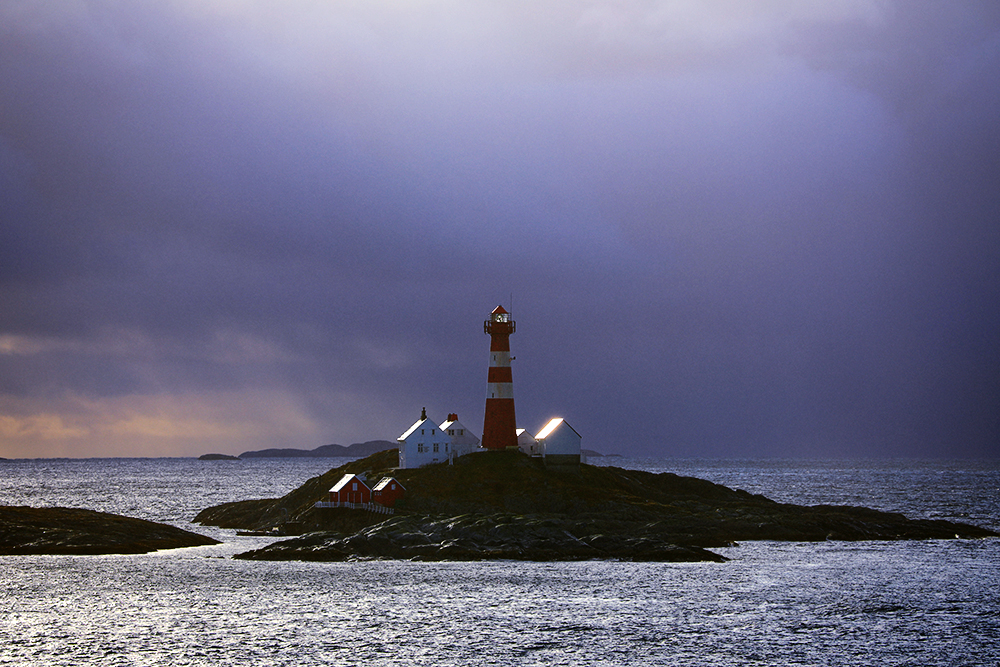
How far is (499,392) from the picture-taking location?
77438 mm

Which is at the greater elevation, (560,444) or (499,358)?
(499,358)

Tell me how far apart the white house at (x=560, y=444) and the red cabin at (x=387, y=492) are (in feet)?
43.1

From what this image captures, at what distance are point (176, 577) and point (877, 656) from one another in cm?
3262

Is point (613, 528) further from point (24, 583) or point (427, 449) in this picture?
point (24, 583)

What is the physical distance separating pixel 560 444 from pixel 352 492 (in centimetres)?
1782

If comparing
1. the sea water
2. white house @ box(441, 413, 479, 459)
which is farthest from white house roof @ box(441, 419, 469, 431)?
the sea water

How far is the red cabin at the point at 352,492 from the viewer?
69.4 m

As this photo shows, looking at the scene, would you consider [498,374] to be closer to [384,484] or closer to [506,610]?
[384,484]

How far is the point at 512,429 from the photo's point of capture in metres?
78.6

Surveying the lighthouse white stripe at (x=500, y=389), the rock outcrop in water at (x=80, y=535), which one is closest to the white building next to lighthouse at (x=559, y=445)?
the lighthouse white stripe at (x=500, y=389)

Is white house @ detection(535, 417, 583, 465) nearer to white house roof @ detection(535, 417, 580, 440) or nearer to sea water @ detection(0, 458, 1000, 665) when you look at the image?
white house roof @ detection(535, 417, 580, 440)

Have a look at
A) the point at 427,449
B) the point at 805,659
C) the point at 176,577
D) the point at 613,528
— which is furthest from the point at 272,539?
the point at 805,659

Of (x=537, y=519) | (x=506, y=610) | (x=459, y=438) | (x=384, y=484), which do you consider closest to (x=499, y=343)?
(x=459, y=438)

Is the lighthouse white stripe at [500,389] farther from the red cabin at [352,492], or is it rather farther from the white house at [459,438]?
the red cabin at [352,492]
